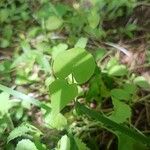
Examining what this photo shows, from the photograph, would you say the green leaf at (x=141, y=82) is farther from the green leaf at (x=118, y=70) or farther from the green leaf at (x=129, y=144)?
the green leaf at (x=129, y=144)

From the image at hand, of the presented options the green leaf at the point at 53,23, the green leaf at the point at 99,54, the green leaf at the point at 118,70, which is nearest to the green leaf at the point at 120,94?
the green leaf at the point at 118,70

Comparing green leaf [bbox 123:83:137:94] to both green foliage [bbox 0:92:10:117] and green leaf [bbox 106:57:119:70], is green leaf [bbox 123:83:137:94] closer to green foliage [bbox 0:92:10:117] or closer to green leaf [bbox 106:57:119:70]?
green leaf [bbox 106:57:119:70]

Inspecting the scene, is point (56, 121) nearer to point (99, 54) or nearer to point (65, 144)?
point (65, 144)

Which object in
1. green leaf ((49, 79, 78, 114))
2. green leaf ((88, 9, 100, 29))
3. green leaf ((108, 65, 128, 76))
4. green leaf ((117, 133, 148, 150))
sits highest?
green leaf ((49, 79, 78, 114))

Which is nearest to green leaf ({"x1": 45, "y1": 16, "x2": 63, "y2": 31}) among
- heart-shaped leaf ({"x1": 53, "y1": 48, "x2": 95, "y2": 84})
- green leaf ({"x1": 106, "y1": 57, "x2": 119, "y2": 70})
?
green leaf ({"x1": 106, "y1": 57, "x2": 119, "y2": 70})

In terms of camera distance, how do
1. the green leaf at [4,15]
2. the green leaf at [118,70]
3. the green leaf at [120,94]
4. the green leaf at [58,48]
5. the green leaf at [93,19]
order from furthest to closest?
the green leaf at [4,15], the green leaf at [93,19], the green leaf at [58,48], the green leaf at [118,70], the green leaf at [120,94]

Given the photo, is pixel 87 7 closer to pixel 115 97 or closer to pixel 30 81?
pixel 30 81

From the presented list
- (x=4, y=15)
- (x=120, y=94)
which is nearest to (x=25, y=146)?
→ (x=120, y=94)
